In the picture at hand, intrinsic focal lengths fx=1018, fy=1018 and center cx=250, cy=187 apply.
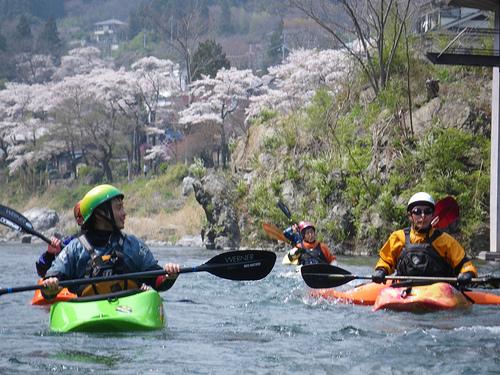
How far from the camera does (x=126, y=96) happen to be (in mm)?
45219

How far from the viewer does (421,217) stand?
366 inches

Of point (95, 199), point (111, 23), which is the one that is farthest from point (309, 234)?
point (111, 23)

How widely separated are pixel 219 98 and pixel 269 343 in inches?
1409

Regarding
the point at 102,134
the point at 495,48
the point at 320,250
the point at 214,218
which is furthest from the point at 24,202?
the point at 320,250

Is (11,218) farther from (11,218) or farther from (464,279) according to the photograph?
(464,279)

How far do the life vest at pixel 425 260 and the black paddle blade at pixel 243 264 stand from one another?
2119 mm

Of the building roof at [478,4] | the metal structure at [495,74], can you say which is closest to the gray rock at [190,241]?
the metal structure at [495,74]

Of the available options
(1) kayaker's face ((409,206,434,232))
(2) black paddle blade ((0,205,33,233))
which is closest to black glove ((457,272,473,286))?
(1) kayaker's face ((409,206,434,232))

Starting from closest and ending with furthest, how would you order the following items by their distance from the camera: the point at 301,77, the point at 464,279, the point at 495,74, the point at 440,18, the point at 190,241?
the point at 464,279 < the point at 495,74 < the point at 440,18 < the point at 190,241 < the point at 301,77

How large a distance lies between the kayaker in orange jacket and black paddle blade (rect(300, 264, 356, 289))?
384 cm

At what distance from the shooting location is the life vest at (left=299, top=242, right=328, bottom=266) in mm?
12812

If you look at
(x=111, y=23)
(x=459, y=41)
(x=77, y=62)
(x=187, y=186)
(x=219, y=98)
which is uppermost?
(x=111, y=23)

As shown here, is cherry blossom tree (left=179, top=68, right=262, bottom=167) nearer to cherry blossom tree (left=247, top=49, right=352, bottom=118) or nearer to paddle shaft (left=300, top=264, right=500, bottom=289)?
cherry blossom tree (left=247, top=49, right=352, bottom=118)

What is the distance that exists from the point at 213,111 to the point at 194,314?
3377 cm
